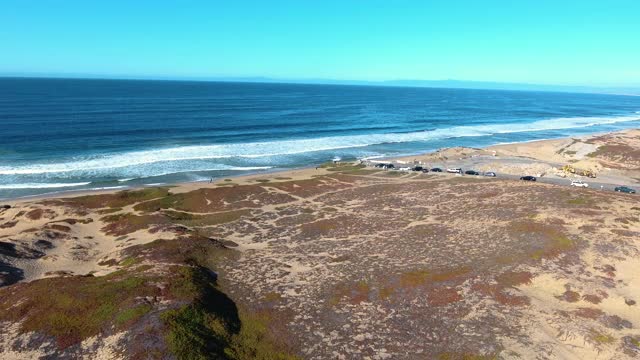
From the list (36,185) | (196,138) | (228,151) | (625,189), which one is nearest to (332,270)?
(36,185)

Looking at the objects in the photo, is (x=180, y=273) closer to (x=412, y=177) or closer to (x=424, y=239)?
(x=424, y=239)

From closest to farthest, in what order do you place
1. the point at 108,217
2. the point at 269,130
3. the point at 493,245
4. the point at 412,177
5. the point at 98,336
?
the point at 98,336, the point at 493,245, the point at 108,217, the point at 412,177, the point at 269,130

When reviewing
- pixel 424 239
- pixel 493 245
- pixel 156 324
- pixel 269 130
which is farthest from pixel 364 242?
pixel 269 130

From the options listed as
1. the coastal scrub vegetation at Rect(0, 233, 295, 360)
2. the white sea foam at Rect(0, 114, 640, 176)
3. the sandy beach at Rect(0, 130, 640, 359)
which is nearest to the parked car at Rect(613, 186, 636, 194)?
the sandy beach at Rect(0, 130, 640, 359)

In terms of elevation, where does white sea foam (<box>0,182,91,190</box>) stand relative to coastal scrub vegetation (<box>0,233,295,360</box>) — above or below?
below

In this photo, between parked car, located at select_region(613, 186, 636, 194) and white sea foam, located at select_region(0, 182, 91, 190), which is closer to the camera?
white sea foam, located at select_region(0, 182, 91, 190)

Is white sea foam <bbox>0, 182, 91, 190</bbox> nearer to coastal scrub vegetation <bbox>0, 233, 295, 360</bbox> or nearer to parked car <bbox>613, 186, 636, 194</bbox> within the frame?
coastal scrub vegetation <bbox>0, 233, 295, 360</bbox>

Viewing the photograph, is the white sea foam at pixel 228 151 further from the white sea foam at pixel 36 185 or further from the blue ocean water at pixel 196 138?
the white sea foam at pixel 36 185

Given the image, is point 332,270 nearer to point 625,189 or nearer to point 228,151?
point 625,189
